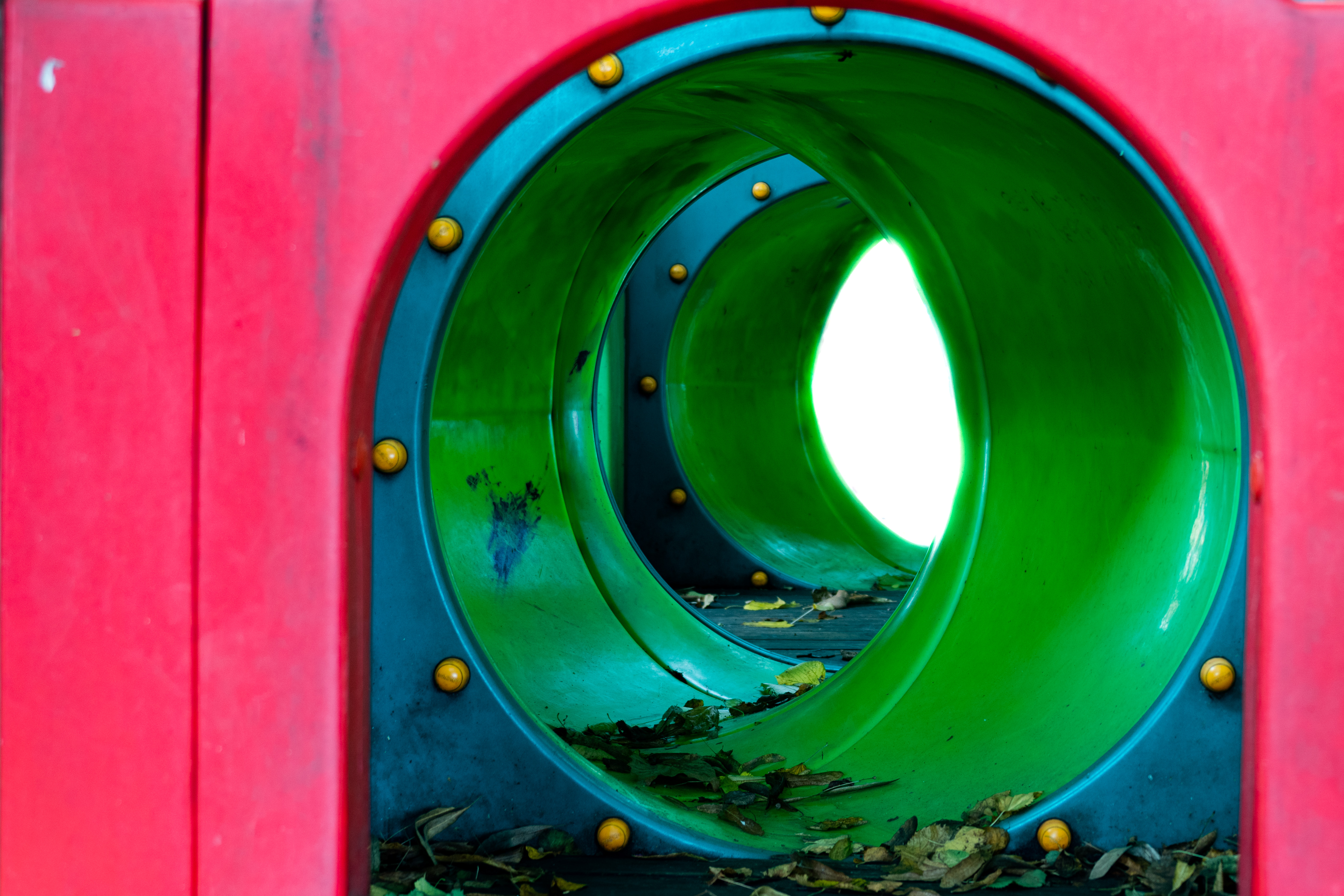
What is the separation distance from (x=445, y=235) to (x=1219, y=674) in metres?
1.35

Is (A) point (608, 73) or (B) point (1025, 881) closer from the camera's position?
(B) point (1025, 881)

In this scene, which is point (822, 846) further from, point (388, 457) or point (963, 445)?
point (963, 445)

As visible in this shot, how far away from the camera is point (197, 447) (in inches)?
40.8

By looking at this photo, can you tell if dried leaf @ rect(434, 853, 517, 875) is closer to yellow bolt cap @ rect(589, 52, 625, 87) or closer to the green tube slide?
the green tube slide

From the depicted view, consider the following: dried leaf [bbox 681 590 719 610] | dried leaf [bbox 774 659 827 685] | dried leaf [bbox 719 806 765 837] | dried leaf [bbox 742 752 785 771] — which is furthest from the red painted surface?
dried leaf [bbox 681 590 719 610]

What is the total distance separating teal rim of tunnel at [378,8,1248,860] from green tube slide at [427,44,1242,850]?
0.04 metres

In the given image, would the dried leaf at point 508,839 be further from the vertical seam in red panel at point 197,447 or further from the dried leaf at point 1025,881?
the vertical seam in red panel at point 197,447

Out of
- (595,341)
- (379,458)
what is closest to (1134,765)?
(379,458)

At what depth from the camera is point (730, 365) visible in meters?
6.46

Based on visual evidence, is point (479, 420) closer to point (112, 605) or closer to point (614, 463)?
point (112, 605)

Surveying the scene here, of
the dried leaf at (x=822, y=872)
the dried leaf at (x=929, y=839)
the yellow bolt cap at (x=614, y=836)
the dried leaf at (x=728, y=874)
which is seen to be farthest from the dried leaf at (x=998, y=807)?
the yellow bolt cap at (x=614, y=836)

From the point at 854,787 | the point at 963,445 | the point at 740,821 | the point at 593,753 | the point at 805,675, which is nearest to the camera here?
the point at 740,821

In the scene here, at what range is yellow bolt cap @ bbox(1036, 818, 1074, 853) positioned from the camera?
1.72 meters

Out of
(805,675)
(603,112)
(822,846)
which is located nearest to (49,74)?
(603,112)
